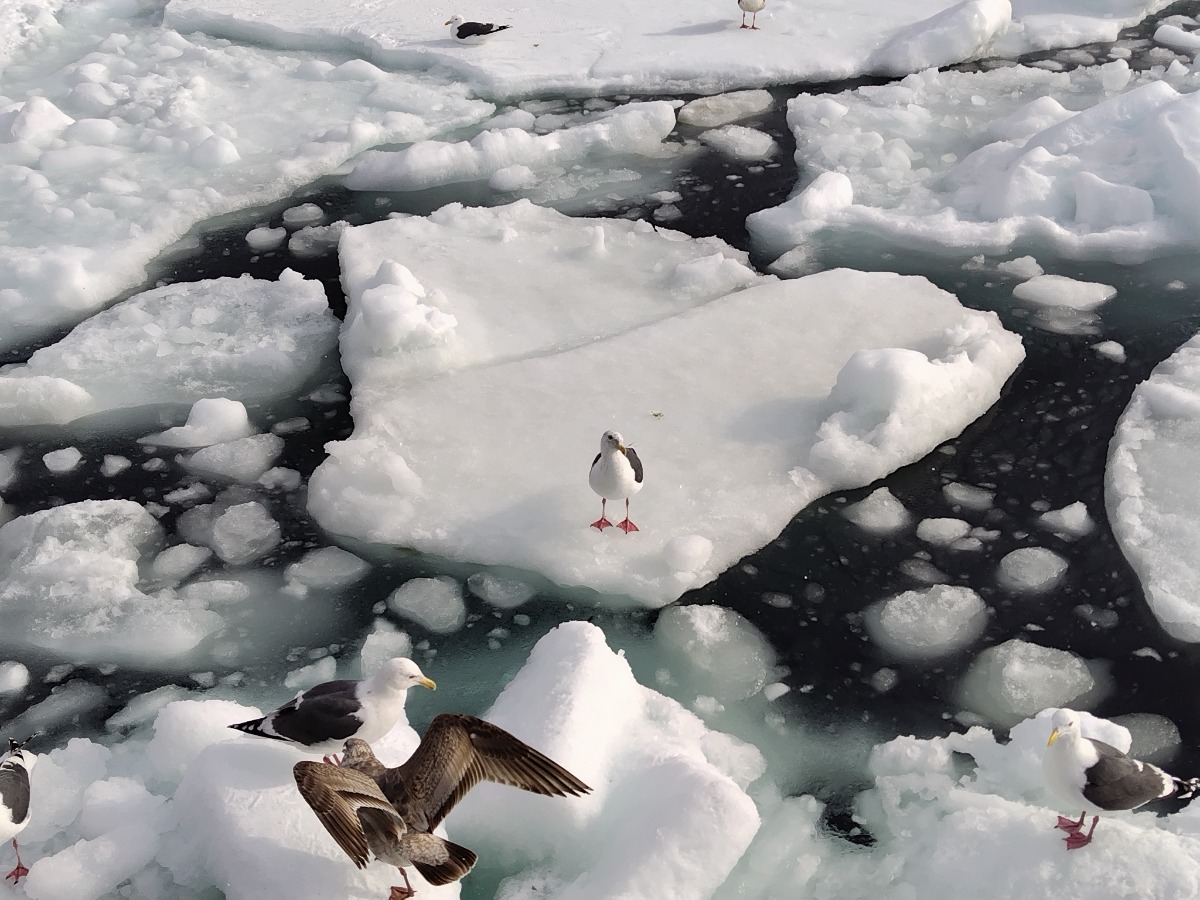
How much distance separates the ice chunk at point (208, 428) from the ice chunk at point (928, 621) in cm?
299

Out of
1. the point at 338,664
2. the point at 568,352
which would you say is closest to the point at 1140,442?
the point at 568,352

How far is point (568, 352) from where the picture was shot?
5.90 metres

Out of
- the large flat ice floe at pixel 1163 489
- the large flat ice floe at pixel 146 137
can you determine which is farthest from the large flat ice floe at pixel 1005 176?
the large flat ice floe at pixel 146 137

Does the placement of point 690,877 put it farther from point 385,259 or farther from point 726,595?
point 385,259

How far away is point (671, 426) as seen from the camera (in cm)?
538

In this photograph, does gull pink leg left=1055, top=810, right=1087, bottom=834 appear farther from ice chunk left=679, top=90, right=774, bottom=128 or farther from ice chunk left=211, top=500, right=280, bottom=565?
ice chunk left=679, top=90, right=774, bottom=128

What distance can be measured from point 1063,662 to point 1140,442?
57.5 inches

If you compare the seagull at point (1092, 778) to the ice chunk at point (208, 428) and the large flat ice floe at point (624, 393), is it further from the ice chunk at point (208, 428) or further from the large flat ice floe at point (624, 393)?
the ice chunk at point (208, 428)

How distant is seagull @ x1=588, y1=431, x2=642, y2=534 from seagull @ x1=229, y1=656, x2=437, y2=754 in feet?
4.29

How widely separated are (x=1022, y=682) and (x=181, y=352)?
4.29 metres

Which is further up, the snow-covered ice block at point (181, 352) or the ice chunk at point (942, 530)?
the snow-covered ice block at point (181, 352)

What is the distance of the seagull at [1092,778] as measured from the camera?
3250 mm

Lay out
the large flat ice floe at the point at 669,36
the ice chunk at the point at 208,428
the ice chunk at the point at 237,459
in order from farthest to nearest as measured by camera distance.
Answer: the large flat ice floe at the point at 669,36 < the ice chunk at the point at 208,428 < the ice chunk at the point at 237,459

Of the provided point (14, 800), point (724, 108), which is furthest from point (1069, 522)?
point (724, 108)
